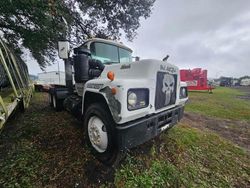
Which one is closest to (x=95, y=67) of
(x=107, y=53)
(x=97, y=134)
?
(x=107, y=53)

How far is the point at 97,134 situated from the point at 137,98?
95 cm

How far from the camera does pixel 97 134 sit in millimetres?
2545

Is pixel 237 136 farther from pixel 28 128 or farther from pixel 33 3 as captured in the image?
pixel 33 3

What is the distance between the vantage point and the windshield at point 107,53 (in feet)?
12.5

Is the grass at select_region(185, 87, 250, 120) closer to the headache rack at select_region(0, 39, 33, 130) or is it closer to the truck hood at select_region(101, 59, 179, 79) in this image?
the truck hood at select_region(101, 59, 179, 79)

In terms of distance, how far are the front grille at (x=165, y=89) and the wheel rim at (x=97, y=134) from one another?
0.96m

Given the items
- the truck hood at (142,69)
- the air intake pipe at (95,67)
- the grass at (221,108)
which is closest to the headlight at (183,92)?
the truck hood at (142,69)

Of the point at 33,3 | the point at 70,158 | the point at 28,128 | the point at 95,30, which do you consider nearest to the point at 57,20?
the point at 33,3

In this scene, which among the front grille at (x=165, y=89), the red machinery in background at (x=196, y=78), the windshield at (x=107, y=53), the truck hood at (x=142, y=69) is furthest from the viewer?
the red machinery in background at (x=196, y=78)

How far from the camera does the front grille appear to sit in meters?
2.53

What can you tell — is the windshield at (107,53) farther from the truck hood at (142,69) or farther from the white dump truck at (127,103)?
the truck hood at (142,69)

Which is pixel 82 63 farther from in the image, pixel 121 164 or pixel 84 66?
pixel 121 164

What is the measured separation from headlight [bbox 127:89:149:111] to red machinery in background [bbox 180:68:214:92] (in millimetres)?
19150

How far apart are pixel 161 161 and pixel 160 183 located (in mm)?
533
